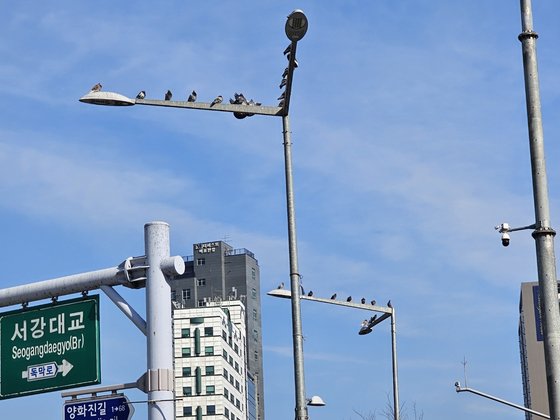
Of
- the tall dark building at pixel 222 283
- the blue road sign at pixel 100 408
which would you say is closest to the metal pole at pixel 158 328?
the blue road sign at pixel 100 408

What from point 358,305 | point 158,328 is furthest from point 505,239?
point 358,305

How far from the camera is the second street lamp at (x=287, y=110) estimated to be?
15829 millimetres

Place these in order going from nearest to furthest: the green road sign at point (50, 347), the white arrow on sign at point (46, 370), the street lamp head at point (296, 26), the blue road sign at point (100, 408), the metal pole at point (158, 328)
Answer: the metal pole at point (158, 328) < the blue road sign at point (100, 408) < the green road sign at point (50, 347) < the white arrow on sign at point (46, 370) < the street lamp head at point (296, 26)

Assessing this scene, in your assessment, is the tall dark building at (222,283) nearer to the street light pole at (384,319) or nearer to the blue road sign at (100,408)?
the street light pole at (384,319)

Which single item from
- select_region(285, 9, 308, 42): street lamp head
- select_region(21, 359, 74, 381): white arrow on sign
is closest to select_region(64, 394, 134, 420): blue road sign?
select_region(21, 359, 74, 381): white arrow on sign

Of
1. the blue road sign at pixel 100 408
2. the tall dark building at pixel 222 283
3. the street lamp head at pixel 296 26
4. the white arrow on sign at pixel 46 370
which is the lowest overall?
the blue road sign at pixel 100 408

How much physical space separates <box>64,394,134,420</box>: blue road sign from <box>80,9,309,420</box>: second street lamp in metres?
4.01

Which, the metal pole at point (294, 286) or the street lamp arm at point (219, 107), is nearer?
the street lamp arm at point (219, 107)

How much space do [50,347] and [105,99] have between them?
11.2 ft

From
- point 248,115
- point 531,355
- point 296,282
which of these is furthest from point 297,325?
point 531,355

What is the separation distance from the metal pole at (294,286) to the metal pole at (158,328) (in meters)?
4.14

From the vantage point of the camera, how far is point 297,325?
1767 centimetres

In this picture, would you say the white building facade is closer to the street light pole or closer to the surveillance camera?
the street light pole

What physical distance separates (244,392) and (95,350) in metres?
158
